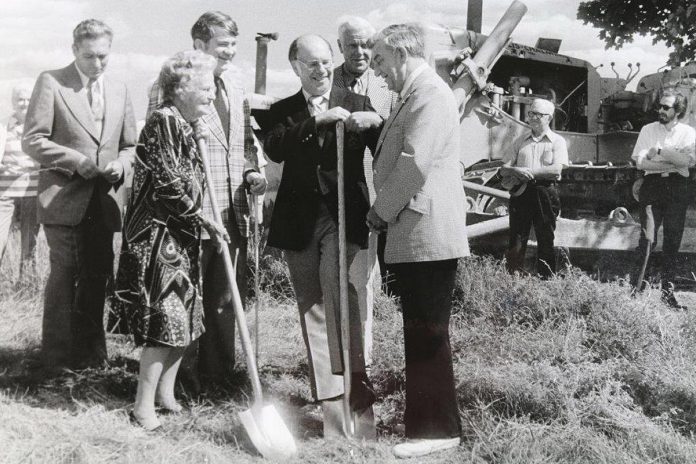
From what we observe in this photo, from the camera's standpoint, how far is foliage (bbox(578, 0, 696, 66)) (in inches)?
306

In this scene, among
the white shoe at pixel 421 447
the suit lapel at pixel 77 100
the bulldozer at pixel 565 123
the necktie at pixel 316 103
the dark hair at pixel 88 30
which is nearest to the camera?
the white shoe at pixel 421 447

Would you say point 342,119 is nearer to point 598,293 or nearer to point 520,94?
point 598,293

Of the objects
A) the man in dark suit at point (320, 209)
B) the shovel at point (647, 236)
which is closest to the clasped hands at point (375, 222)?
the man in dark suit at point (320, 209)

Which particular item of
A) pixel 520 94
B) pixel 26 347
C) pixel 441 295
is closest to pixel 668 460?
pixel 441 295

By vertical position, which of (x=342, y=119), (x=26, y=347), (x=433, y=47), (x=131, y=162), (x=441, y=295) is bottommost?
(x=26, y=347)

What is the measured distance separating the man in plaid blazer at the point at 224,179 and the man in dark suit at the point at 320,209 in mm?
375

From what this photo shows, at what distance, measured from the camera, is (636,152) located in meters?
6.63

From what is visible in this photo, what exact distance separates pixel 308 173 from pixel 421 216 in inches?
26.9

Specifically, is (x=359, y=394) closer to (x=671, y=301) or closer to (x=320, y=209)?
(x=320, y=209)

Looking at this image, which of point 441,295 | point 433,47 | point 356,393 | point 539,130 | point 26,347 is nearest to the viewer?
point 441,295

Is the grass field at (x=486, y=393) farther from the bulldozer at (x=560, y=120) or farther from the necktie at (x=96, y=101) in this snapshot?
the bulldozer at (x=560, y=120)

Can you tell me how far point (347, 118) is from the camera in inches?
126

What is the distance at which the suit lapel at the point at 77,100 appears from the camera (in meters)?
3.98

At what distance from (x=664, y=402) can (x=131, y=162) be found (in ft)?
10.2
